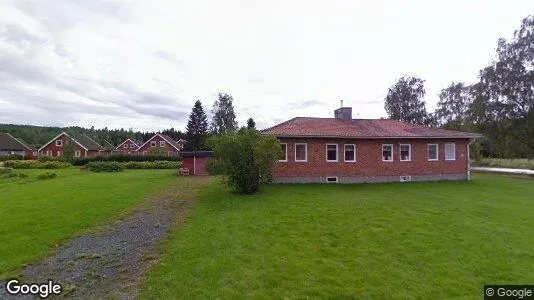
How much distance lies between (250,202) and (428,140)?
14893 mm

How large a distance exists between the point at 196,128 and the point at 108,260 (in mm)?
53519

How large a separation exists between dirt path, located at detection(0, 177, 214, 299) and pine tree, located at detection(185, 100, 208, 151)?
1891 inches

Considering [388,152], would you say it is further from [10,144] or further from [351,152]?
[10,144]

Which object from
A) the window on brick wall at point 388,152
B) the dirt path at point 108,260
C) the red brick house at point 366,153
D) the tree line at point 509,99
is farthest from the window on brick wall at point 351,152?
the tree line at point 509,99

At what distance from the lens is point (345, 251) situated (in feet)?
25.3

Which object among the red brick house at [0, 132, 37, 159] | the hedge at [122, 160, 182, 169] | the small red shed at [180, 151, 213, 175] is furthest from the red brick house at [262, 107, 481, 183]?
the red brick house at [0, 132, 37, 159]

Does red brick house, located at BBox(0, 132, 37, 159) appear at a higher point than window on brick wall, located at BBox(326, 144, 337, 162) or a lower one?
higher

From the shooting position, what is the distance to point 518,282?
6203mm

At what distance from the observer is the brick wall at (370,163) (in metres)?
21.5

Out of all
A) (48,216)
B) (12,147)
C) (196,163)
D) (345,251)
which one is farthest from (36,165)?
(345,251)

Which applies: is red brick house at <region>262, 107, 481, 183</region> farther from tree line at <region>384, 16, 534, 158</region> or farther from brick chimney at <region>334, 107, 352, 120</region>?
tree line at <region>384, 16, 534, 158</region>

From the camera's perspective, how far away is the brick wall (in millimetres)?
21478

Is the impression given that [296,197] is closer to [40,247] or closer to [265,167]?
[265,167]

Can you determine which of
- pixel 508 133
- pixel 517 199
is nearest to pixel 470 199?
pixel 517 199
